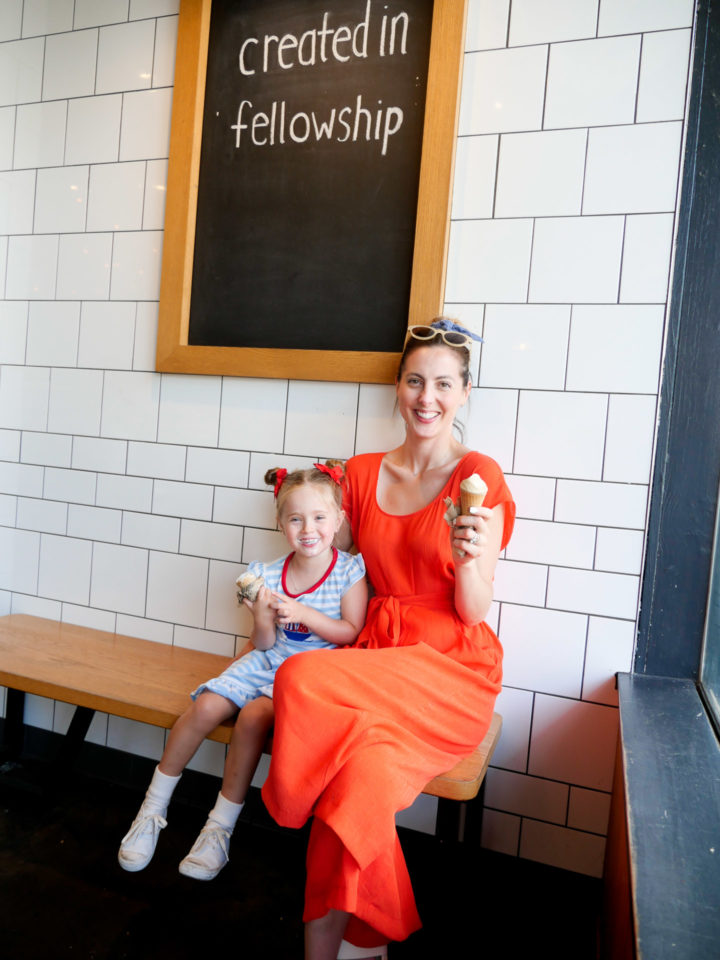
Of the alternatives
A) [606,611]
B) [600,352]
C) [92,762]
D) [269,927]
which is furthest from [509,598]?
[92,762]

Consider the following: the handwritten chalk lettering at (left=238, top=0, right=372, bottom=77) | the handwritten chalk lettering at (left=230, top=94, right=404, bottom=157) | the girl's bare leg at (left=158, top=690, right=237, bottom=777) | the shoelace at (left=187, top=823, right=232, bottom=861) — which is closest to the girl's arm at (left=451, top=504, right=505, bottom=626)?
the girl's bare leg at (left=158, top=690, right=237, bottom=777)

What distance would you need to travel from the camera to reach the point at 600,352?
185 centimetres

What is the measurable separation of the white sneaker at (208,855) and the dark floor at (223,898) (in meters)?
0.21

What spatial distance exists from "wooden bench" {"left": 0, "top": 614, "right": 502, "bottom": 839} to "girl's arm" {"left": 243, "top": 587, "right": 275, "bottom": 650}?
226 mm

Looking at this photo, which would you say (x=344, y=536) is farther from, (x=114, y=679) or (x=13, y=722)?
(x=13, y=722)

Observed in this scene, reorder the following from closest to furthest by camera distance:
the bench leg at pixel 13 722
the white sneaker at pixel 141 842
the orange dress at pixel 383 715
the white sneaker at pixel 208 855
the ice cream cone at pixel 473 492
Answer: the orange dress at pixel 383 715 → the ice cream cone at pixel 473 492 → the white sneaker at pixel 208 855 → the white sneaker at pixel 141 842 → the bench leg at pixel 13 722

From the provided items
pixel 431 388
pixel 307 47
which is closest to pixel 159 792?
pixel 431 388

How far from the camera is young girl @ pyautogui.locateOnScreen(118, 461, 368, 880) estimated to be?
1.71 m

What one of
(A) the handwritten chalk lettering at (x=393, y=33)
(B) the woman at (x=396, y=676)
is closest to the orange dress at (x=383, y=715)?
(B) the woman at (x=396, y=676)

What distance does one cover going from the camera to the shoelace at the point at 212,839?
167cm

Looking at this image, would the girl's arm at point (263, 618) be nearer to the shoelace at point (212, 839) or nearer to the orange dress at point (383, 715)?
the orange dress at point (383, 715)

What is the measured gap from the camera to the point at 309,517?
5.93ft

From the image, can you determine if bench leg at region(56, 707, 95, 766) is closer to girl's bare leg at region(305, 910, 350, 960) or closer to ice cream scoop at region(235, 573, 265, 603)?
ice cream scoop at region(235, 573, 265, 603)

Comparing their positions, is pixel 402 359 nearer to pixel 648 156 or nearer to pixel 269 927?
pixel 648 156
